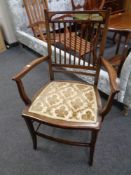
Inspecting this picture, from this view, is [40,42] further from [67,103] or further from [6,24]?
[67,103]

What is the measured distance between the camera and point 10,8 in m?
2.33

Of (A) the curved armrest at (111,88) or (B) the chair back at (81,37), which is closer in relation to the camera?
(A) the curved armrest at (111,88)

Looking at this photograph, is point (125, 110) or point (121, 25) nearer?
point (125, 110)

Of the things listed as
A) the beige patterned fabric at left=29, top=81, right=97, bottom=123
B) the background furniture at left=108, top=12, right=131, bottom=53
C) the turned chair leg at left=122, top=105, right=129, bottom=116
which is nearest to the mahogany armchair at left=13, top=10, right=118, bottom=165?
the beige patterned fabric at left=29, top=81, right=97, bottom=123

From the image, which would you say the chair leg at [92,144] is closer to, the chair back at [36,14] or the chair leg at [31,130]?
the chair leg at [31,130]

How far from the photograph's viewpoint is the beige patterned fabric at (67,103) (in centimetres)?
98

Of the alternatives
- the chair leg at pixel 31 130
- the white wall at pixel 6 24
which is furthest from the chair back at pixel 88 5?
the chair leg at pixel 31 130

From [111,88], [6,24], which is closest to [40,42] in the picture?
[6,24]

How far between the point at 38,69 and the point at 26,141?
3.80 feet

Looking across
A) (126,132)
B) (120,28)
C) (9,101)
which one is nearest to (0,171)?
(9,101)

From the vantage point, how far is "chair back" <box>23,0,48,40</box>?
2.18m

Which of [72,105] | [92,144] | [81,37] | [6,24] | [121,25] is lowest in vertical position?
[92,144]

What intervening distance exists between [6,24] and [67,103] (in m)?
2.21

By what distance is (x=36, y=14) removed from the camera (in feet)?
7.40
